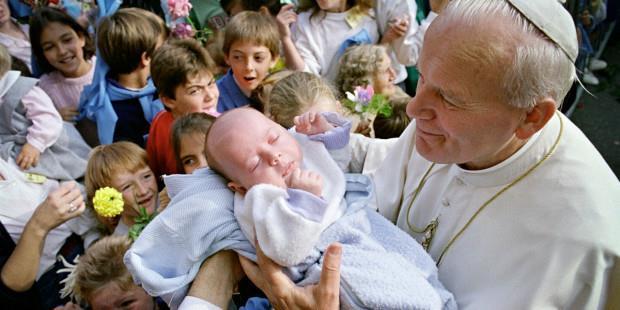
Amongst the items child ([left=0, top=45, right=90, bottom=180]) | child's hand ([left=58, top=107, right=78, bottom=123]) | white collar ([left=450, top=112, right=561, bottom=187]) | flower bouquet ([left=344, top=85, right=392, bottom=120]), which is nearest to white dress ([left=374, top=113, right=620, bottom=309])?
white collar ([left=450, top=112, right=561, bottom=187])

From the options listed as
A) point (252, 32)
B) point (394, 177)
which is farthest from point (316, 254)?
point (252, 32)

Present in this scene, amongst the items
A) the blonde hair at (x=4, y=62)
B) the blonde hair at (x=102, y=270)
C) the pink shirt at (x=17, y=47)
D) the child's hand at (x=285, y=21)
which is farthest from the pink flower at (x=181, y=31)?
the blonde hair at (x=102, y=270)

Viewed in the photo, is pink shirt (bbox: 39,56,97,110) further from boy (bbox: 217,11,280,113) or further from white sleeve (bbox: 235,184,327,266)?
white sleeve (bbox: 235,184,327,266)

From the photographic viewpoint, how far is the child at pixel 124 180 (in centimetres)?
320

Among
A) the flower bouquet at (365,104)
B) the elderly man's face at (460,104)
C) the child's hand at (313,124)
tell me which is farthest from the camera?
the flower bouquet at (365,104)

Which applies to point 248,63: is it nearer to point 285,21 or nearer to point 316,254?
point 285,21

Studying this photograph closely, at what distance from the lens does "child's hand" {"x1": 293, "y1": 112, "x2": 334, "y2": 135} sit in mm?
2209

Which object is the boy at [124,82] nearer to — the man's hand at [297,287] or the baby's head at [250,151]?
the baby's head at [250,151]

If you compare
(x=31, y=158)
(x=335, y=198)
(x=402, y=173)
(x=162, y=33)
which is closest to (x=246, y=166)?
(x=335, y=198)

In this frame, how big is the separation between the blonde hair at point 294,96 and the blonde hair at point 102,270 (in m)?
1.08

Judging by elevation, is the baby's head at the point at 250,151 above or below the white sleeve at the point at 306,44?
above

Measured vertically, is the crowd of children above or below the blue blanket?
below

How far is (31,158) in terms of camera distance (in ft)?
12.1

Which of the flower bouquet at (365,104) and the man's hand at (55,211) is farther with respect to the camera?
the flower bouquet at (365,104)
